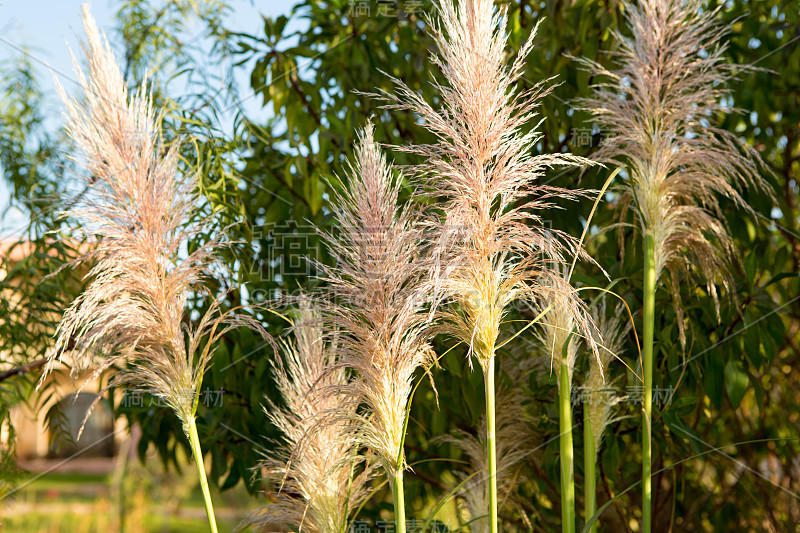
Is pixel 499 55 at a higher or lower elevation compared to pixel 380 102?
lower

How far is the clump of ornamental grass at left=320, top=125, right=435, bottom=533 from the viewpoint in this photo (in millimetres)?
1145

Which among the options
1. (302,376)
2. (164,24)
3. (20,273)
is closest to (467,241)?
(302,376)

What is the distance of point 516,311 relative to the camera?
1.96 metres

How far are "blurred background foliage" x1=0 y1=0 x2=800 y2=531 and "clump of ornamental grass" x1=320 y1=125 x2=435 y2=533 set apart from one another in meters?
0.46

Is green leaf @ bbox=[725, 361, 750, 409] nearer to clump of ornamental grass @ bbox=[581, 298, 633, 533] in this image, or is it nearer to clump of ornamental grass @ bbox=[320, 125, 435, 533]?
clump of ornamental grass @ bbox=[581, 298, 633, 533]

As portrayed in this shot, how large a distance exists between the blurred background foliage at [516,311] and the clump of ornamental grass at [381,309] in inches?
18.1

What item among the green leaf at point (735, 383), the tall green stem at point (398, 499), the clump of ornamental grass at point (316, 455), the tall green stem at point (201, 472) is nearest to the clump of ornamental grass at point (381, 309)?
the tall green stem at point (398, 499)

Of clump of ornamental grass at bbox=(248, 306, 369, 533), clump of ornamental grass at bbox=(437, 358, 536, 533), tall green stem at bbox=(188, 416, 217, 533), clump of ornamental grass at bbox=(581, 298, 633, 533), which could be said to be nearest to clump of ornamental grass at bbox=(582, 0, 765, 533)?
clump of ornamental grass at bbox=(581, 298, 633, 533)

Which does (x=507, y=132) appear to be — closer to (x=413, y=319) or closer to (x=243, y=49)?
→ (x=413, y=319)

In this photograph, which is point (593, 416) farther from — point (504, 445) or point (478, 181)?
point (478, 181)

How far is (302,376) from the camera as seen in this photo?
4.68 ft

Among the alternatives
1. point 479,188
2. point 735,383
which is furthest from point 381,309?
point 735,383

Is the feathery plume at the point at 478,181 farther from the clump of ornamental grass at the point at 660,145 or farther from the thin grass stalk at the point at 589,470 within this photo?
the thin grass stalk at the point at 589,470

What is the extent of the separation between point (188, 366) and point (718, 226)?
111 centimetres
